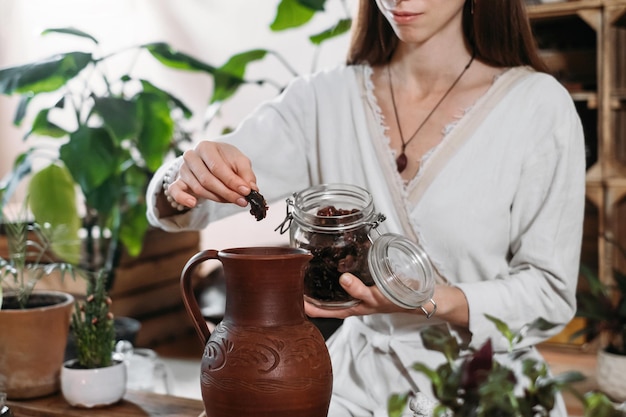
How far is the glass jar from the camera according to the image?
1058mm

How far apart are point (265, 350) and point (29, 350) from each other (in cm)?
61

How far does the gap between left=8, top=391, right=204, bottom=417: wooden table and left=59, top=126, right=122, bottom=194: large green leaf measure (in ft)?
2.88

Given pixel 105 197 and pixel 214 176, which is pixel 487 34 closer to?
pixel 214 176

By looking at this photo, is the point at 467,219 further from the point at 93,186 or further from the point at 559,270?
the point at 93,186

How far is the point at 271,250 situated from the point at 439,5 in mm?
588

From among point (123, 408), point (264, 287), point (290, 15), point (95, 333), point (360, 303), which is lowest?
point (123, 408)

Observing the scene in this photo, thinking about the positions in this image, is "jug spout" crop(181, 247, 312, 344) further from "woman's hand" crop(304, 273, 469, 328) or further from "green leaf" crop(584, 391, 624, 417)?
"green leaf" crop(584, 391, 624, 417)

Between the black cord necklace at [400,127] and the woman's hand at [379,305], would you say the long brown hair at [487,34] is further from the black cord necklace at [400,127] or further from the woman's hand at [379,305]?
the woman's hand at [379,305]

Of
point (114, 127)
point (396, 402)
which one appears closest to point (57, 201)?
point (114, 127)

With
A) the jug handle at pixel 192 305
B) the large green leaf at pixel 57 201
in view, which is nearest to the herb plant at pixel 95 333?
the jug handle at pixel 192 305

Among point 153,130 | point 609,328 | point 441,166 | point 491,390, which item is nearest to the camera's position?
point 491,390

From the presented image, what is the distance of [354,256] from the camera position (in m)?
1.12

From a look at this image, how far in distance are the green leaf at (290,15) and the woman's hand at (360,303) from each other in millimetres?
1407

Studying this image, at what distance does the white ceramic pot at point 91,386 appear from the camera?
4.39ft
